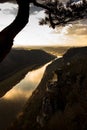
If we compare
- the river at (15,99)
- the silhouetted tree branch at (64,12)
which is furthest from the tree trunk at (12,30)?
the river at (15,99)

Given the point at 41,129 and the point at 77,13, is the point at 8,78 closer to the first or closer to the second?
the point at 41,129

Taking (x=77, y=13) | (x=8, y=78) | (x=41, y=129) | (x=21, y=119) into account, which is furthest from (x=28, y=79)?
(x=77, y=13)

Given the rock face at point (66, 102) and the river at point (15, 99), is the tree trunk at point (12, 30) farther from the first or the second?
the river at point (15, 99)

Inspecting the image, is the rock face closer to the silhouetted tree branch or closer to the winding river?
the silhouetted tree branch

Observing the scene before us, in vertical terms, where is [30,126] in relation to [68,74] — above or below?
below

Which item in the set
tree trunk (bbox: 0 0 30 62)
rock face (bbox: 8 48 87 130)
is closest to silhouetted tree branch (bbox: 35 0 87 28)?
tree trunk (bbox: 0 0 30 62)

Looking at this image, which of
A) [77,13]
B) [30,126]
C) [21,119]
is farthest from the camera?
[21,119]

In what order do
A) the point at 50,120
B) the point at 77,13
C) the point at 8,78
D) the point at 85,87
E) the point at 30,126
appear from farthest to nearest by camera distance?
1. the point at 8,78
2. the point at 30,126
3. the point at 50,120
4. the point at 85,87
5. the point at 77,13

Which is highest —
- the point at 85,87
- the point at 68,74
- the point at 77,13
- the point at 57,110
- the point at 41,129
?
the point at 77,13
